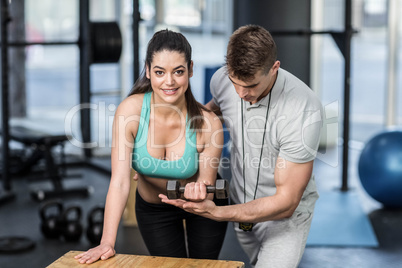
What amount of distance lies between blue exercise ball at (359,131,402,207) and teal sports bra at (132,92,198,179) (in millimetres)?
2283

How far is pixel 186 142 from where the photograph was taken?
179 cm

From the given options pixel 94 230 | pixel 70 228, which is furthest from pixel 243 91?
pixel 70 228

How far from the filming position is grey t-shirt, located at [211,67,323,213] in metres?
1.76

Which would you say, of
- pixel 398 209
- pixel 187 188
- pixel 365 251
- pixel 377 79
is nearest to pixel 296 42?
pixel 398 209

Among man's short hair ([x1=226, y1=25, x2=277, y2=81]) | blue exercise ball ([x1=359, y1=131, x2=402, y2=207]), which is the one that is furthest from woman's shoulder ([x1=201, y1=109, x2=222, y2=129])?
blue exercise ball ([x1=359, y1=131, x2=402, y2=207])

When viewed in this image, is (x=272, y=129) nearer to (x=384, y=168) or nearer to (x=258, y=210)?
(x=258, y=210)

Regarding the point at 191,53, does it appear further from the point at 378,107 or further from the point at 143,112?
the point at 378,107

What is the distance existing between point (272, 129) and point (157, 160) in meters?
0.36

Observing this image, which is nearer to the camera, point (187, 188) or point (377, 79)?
point (187, 188)

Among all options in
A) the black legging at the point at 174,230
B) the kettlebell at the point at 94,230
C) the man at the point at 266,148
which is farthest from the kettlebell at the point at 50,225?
the man at the point at 266,148

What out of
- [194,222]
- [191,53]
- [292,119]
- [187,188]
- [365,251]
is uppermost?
[191,53]

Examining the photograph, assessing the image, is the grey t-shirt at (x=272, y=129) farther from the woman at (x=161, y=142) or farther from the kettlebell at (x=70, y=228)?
the kettlebell at (x=70, y=228)

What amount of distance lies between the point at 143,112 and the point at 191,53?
0.22 metres

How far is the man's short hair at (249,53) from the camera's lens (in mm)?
1602
